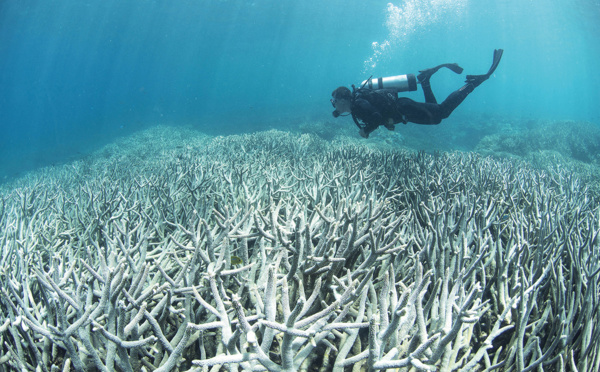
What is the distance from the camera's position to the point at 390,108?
21.6 feet

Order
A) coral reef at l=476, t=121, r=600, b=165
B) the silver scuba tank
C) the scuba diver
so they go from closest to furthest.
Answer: the scuba diver, the silver scuba tank, coral reef at l=476, t=121, r=600, b=165

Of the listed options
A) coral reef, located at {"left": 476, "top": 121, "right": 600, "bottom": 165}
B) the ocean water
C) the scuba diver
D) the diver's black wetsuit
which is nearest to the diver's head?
the scuba diver

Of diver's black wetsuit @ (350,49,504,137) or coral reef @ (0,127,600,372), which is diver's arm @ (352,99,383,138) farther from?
coral reef @ (0,127,600,372)

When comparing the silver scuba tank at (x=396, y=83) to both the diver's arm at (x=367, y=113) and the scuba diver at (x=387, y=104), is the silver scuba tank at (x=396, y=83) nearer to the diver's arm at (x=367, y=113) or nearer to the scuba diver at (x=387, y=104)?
the scuba diver at (x=387, y=104)

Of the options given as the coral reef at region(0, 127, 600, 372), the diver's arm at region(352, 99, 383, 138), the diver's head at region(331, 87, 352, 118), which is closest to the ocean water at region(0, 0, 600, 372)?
the coral reef at region(0, 127, 600, 372)

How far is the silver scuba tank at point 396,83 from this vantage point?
7312 millimetres

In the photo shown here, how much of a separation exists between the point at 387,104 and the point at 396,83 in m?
1.27

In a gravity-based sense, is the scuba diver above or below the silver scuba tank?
below

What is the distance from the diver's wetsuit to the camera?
6254 millimetres

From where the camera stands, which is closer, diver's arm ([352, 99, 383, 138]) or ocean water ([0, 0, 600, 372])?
ocean water ([0, 0, 600, 372])

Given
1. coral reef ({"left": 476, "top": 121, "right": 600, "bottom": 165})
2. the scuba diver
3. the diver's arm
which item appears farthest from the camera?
coral reef ({"left": 476, "top": 121, "right": 600, "bottom": 165})

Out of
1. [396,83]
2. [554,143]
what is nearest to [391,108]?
[396,83]

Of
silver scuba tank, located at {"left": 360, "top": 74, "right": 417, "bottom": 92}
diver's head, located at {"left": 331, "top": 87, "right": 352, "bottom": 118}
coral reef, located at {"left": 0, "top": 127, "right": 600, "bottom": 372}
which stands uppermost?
silver scuba tank, located at {"left": 360, "top": 74, "right": 417, "bottom": 92}

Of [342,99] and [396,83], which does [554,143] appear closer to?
[396,83]
